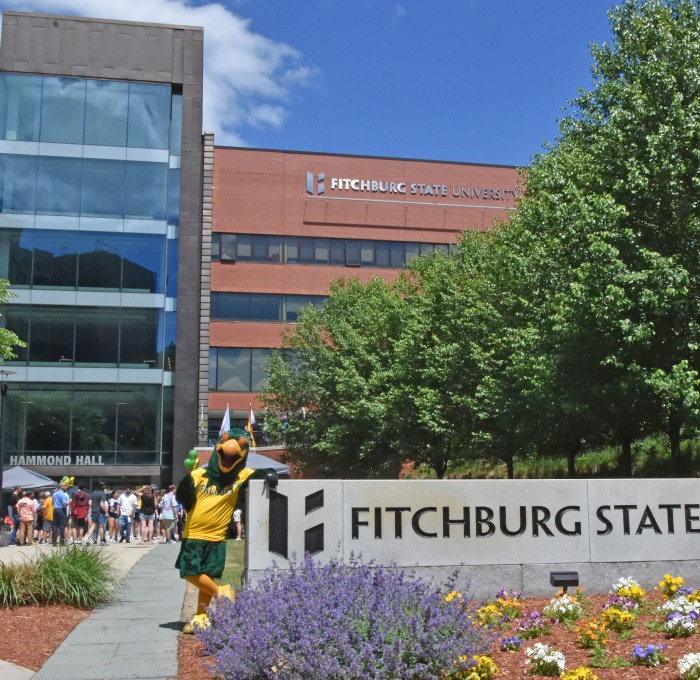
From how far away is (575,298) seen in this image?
16.8 metres

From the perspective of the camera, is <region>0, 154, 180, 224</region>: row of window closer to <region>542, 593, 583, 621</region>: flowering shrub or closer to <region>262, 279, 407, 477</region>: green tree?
<region>262, 279, 407, 477</region>: green tree

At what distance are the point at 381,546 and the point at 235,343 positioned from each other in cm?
3941

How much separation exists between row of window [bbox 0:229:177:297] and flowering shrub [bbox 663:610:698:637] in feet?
101

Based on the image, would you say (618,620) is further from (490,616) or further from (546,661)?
(546,661)

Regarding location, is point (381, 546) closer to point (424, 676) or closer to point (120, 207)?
point (424, 676)

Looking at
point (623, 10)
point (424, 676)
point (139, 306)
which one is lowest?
point (424, 676)

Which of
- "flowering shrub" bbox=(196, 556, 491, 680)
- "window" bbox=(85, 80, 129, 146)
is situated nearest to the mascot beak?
"flowering shrub" bbox=(196, 556, 491, 680)

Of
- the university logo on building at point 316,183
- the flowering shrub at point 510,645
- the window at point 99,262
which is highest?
the university logo on building at point 316,183

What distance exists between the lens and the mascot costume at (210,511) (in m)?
8.66

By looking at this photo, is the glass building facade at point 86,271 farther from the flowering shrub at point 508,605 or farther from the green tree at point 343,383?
the flowering shrub at point 508,605

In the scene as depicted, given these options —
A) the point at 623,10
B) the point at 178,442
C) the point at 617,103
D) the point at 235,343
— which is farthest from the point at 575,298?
the point at 235,343

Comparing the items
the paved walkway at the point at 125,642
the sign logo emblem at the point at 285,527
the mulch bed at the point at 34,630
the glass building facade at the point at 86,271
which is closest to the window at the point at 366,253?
the glass building facade at the point at 86,271

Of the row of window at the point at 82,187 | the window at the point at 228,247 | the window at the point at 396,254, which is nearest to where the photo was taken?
the row of window at the point at 82,187

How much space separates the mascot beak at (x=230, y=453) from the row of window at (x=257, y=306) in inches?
1563
